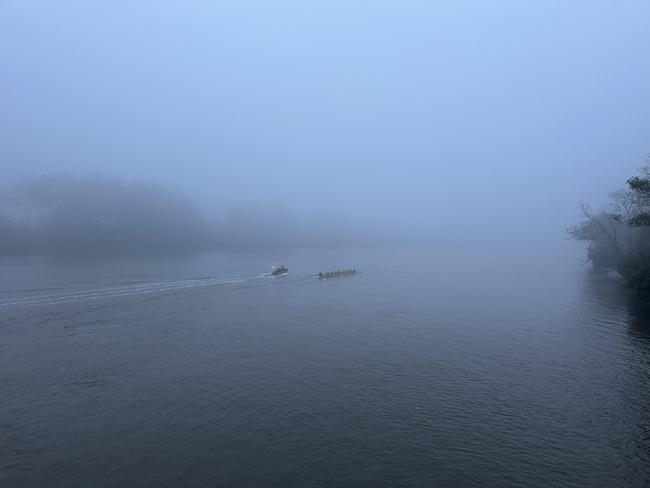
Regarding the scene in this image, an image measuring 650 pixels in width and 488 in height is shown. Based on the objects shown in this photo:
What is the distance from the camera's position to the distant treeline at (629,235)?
5714 centimetres

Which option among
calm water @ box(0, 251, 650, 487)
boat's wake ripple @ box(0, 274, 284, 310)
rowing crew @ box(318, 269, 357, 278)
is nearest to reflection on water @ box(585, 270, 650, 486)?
calm water @ box(0, 251, 650, 487)

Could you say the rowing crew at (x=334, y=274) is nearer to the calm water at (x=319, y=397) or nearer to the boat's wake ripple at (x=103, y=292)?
the boat's wake ripple at (x=103, y=292)

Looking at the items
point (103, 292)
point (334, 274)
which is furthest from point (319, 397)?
point (334, 274)

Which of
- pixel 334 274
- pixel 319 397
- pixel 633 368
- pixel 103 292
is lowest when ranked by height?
pixel 633 368

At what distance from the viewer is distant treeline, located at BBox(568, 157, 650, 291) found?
5714 cm

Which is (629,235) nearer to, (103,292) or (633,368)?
(633,368)

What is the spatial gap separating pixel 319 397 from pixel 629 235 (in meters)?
103

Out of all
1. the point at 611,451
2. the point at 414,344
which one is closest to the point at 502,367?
the point at 414,344

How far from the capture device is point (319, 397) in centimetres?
2702

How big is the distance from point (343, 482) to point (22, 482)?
1354cm

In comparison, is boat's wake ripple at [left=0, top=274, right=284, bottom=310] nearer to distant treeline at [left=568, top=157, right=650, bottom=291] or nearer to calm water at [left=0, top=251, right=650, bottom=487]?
calm water at [left=0, top=251, right=650, bottom=487]

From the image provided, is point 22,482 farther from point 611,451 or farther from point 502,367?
point 502,367

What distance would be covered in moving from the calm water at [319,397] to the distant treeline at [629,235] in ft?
38.1

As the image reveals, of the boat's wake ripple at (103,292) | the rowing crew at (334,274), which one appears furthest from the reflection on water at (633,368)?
the boat's wake ripple at (103,292)
